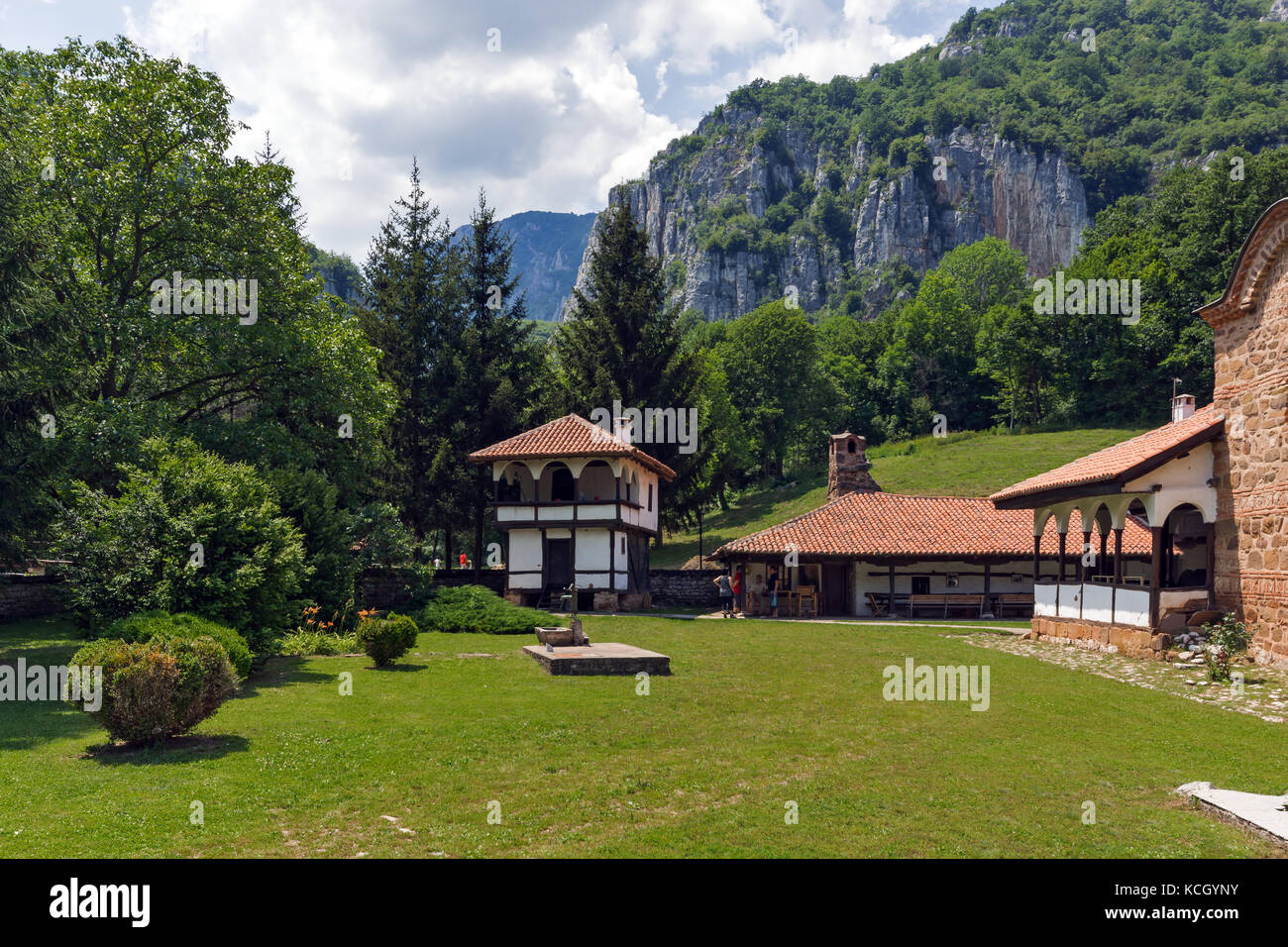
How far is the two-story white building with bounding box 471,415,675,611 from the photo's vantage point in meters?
32.4

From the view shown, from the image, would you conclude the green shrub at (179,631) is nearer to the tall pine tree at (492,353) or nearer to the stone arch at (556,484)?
the stone arch at (556,484)

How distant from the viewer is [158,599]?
14.8 m

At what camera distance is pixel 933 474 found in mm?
56281

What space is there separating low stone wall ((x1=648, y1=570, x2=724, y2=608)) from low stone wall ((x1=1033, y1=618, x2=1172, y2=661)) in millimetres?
14605

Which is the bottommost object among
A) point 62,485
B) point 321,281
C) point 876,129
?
point 62,485

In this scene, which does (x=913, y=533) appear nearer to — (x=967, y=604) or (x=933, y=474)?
(x=967, y=604)

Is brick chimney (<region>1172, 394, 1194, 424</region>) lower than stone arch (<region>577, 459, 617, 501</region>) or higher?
higher

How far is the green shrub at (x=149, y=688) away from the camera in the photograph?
940 centimetres

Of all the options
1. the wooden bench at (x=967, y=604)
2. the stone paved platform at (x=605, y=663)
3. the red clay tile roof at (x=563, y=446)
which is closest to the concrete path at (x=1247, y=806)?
the stone paved platform at (x=605, y=663)

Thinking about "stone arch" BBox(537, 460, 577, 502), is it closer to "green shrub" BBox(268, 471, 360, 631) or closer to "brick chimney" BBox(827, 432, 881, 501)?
"brick chimney" BBox(827, 432, 881, 501)

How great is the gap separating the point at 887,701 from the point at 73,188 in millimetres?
24825

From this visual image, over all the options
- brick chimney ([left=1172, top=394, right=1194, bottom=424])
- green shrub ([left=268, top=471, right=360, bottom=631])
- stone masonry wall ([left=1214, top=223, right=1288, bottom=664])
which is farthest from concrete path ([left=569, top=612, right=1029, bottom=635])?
green shrub ([left=268, top=471, right=360, bottom=631])

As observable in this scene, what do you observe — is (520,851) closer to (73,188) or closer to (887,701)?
(887,701)
